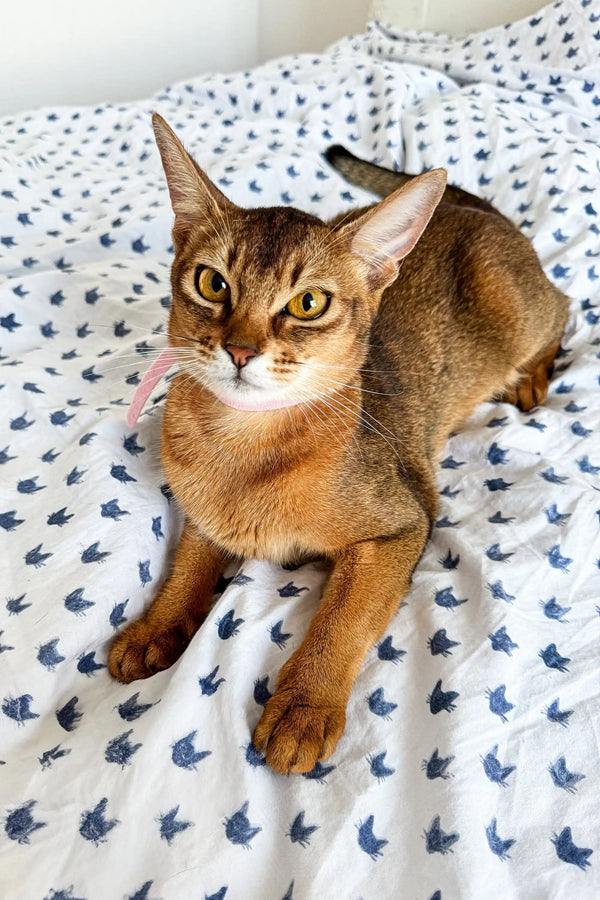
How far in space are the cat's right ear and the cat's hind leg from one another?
883 mm

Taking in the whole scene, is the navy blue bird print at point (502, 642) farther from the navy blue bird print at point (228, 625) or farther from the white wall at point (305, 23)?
the white wall at point (305, 23)

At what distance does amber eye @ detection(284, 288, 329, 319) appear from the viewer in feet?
3.58

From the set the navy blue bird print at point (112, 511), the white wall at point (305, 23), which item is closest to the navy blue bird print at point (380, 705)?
the navy blue bird print at point (112, 511)

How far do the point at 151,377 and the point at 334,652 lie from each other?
0.60 m

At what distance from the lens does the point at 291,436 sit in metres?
1.15

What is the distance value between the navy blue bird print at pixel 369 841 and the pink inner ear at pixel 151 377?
0.76 meters

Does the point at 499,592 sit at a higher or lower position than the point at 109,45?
lower

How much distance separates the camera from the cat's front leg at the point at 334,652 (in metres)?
0.89

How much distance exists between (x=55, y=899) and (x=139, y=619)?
0.46 m

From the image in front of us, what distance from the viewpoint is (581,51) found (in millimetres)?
2623

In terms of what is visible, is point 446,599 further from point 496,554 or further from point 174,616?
point 174,616

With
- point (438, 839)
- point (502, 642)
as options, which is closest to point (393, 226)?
point (502, 642)

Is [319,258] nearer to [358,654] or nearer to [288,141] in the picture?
[358,654]

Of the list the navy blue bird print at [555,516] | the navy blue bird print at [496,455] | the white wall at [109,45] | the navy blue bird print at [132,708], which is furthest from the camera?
the white wall at [109,45]
